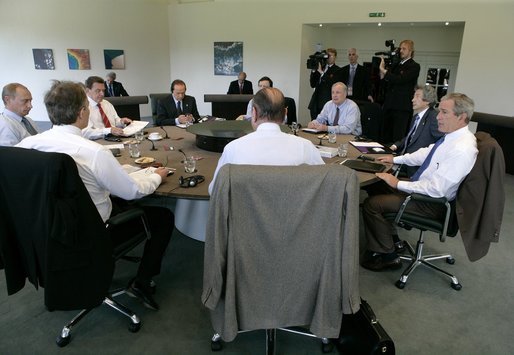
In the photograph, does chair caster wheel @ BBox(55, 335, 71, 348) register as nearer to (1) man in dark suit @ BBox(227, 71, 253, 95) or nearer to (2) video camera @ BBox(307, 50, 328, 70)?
(2) video camera @ BBox(307, 50, 328, 70)

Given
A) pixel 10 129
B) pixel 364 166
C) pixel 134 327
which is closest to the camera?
pixel 134 327

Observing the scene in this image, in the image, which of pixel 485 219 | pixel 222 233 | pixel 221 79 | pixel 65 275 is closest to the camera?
pixel 222 233

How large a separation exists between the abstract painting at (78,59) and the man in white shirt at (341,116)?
6290 mm

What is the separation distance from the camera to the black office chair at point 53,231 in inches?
60.1

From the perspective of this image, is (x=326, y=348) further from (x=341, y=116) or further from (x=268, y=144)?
(x=341, y=116)

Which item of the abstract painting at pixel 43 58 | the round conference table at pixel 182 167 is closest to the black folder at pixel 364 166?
the round conference table at pixel 182 167

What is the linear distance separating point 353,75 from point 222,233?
232 inches

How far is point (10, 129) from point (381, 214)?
2.81 metres

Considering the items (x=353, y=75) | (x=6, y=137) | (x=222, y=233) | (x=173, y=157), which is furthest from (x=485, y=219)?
(x=353, y=75)

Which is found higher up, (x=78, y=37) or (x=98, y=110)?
(x=78, y=37)

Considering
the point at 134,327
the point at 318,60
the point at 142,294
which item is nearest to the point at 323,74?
the point at 318,60

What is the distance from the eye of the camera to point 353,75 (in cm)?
668

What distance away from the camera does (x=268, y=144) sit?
1.78 meters

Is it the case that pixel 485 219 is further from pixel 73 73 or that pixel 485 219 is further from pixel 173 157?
pixel 73 73
